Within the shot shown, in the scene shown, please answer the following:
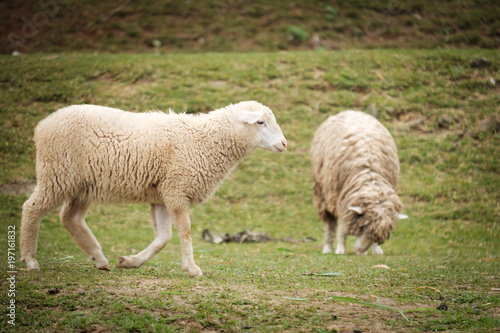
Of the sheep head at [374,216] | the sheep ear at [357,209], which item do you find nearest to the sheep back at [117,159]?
the sheep ear at [357,209]

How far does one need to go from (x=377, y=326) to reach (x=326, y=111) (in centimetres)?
1120

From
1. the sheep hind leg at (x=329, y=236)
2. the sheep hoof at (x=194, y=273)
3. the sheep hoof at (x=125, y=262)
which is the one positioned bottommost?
the sheep hind leg at (x=329, y=236)

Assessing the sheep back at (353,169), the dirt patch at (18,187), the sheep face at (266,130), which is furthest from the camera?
the dirt patch at (18,187)

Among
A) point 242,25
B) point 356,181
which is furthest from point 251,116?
point 242,25

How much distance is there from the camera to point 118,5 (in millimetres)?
21188

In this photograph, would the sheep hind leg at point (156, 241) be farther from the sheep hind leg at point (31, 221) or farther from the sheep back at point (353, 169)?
the sheep back at point (353, 169)

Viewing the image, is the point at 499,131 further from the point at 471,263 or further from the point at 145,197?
the point at 145,197

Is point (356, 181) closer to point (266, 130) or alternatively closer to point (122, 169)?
point (266, 130)

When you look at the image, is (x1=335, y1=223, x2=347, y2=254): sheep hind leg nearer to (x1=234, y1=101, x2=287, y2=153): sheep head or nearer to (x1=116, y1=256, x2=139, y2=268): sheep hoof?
(x1=234, y1=101, x2=287, y2=153): sheep head

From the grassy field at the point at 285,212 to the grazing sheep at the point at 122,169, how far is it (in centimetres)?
53

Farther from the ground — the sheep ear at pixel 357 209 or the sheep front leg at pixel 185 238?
the sheep front leg at pixel 185 238

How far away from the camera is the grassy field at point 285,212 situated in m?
4.84

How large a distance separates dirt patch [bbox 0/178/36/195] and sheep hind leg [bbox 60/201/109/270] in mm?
6673

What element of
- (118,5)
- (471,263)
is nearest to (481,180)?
(471,263)
